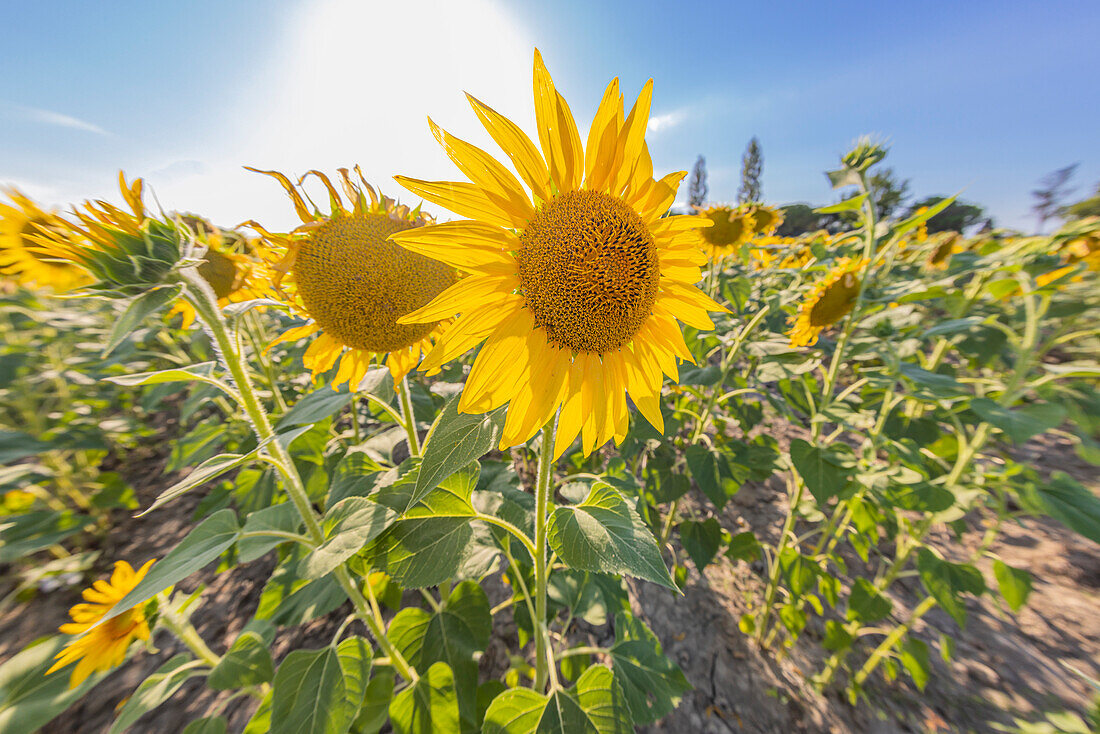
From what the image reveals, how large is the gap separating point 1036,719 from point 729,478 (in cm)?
109

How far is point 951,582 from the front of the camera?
1.62m

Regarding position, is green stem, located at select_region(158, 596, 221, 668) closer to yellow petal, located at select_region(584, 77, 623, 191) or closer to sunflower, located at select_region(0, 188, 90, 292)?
sunflower, located at select_region(0, 188, 90, 292)

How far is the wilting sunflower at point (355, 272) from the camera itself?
1.09 metres

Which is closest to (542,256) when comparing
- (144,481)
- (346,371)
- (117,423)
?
(346,371)

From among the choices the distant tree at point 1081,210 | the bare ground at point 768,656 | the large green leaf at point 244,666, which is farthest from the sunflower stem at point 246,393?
the distant tree at point 1081,210

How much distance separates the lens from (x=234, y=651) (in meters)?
1.14

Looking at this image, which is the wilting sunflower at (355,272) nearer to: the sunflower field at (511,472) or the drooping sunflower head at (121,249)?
the sunflower field at (511,472)

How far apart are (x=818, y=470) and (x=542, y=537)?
1.38m

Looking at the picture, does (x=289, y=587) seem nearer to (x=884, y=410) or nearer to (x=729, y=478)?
(x=729, y=478)

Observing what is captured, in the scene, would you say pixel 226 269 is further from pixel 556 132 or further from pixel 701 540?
pixel 701 540

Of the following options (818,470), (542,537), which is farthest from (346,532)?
(818,470)

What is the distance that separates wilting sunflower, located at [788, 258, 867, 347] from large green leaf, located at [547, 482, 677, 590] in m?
1.71

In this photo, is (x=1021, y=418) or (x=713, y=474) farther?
(x=713, y=474)

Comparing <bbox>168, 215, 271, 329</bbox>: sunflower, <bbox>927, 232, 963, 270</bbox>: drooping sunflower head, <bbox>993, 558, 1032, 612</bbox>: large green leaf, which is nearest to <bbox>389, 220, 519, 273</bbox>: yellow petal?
<bbox>168, 215, 271, 329</bbox>: sunflower
